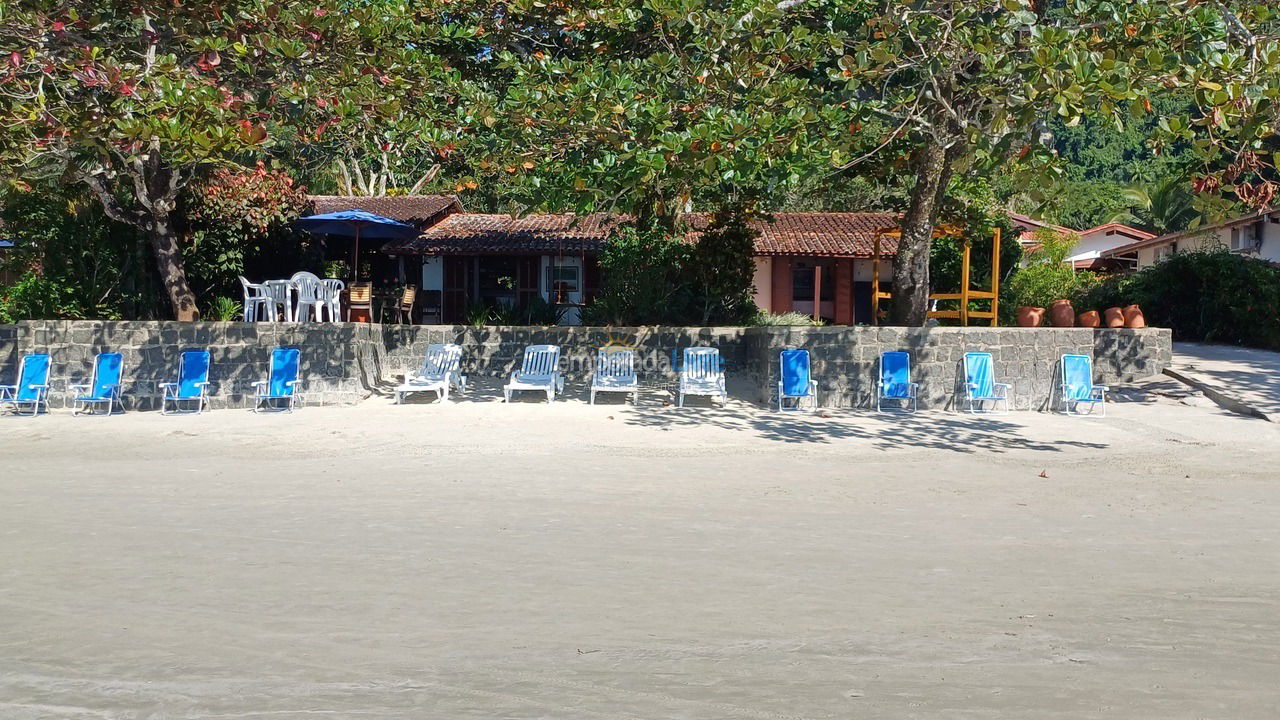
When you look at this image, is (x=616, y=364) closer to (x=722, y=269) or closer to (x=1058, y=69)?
(x=722, y=269)

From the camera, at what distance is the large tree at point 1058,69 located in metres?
10.2

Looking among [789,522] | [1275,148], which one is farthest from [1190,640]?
[1275,148]

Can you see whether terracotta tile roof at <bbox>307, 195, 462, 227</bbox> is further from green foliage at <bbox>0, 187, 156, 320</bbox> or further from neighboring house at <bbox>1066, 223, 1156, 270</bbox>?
neighboring house at <bbox>1066, 223, 1156, 270</bbox>

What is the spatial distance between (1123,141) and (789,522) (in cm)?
7015

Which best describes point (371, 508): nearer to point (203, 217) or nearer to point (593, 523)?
point (593, 523)

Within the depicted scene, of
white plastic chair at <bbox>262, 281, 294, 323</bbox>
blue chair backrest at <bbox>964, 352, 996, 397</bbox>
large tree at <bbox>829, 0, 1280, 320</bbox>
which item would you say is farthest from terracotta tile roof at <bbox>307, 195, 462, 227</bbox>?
blue chair backrest at <bbox>964, 352, 996, 397</bbox>

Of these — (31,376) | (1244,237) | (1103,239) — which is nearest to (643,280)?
(31,376)

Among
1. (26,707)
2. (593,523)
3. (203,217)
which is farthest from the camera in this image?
(203,217)

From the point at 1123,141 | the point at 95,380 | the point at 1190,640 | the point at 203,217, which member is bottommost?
the point at 1190,640

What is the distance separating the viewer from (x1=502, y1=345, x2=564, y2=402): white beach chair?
608 inches

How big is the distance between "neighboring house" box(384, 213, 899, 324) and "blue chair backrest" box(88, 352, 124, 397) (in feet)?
34.1

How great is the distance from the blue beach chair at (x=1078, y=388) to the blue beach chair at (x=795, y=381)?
12.0 feet

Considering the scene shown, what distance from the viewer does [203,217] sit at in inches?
760

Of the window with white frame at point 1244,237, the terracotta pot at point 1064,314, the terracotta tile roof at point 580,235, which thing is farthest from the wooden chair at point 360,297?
the window with white frame at point 1244,237
